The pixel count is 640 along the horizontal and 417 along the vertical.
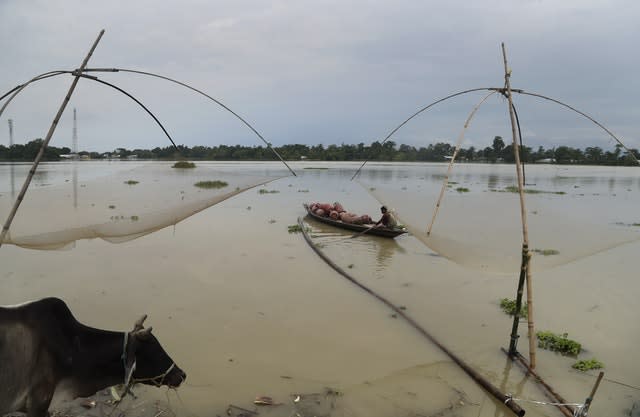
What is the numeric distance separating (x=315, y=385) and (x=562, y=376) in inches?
94.9

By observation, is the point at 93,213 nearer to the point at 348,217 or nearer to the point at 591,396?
the point at 348,217

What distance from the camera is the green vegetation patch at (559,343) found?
163 inches

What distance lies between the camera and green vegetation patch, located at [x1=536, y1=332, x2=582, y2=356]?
415 centimetres

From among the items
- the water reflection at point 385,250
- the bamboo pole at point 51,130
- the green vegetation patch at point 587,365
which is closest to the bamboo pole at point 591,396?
the green vegetation patch at point 587,365

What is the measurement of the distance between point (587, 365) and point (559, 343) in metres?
0.40

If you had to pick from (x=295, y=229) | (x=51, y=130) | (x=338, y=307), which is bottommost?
(x=338, y=307)

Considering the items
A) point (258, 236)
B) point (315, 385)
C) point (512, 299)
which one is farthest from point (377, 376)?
point (258, 236)

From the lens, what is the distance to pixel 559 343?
425 cm

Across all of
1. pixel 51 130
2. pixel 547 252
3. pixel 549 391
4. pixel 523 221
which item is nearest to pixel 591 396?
pixel 549 391

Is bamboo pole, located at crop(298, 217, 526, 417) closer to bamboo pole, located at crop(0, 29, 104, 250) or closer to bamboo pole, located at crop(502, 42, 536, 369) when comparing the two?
bamboo pole, located at crop(502, 42, 536, 369)

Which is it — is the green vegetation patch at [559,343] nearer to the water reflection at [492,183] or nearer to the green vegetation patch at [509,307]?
the green vegetation patch at [509,307]

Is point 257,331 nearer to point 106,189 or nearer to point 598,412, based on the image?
point 598,412

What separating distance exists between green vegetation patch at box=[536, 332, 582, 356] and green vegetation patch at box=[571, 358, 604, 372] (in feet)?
0.71

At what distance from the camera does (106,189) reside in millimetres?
17656
